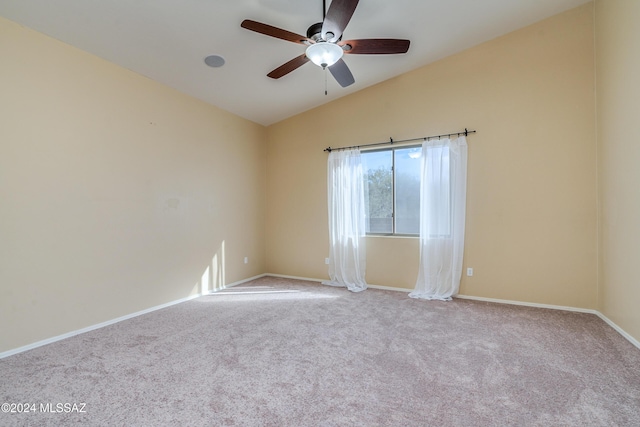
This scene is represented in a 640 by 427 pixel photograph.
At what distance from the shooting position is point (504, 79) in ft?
12.0

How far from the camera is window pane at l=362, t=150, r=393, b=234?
4.42 m

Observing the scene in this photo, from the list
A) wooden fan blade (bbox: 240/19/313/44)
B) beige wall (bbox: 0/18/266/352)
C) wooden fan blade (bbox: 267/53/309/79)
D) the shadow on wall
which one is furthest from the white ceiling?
the shadow on wall

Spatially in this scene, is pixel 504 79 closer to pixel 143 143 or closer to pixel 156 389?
pixel 143 143

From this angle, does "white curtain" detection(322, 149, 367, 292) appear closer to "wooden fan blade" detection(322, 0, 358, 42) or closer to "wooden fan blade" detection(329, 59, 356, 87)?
"wooden fan blade" detection(329, 59, 356, 87)

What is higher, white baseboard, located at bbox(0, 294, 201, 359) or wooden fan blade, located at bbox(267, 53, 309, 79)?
wooden fan blade, located at bbox(267, 53, 309, 79)

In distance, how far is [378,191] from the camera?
4.50 meters

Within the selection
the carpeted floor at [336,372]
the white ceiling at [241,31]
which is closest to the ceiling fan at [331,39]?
the white ceiling at [241,31]

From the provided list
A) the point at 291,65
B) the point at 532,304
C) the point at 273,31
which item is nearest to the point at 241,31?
the point at 291,65

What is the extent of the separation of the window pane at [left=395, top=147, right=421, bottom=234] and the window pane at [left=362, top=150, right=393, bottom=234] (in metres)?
0.12

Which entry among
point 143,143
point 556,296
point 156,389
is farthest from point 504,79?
point 156,389

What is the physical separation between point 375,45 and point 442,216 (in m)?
2.44

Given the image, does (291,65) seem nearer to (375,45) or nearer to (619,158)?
(375,45)

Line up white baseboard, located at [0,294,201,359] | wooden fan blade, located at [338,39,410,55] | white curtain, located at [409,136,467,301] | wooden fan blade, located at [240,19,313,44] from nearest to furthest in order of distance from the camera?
wooden fan blade, located at [240,19,313,44]
wooden fan blade, located at [338,39,410,55]
white baseboard, located at [0,294,201,359]
white curtain, located at [409,136,467,301]

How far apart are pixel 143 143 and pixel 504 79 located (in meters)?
4.62
